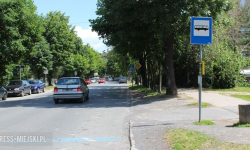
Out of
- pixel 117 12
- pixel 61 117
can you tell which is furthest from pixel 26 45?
pixel 61 117

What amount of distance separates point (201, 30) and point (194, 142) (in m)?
3.96

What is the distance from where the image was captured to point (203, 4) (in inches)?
613

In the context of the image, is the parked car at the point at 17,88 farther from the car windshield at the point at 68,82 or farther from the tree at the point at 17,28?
the car windshield at the point at 68,82

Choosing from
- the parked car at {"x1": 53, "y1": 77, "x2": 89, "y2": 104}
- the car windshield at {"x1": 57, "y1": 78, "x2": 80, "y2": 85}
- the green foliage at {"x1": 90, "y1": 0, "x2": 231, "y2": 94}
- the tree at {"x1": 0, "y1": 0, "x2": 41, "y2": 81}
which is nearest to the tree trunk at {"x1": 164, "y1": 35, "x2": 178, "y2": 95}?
the green foliage at {"x1": 90, "y1": 0, "x2": 231, "y2": 94}

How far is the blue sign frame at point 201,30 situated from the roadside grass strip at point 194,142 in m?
3.01

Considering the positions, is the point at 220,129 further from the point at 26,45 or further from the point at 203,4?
the point at 26,45

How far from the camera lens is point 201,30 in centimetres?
877

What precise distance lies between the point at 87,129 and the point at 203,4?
10436mm

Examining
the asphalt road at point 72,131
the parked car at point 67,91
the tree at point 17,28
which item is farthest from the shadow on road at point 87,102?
the tree at point 17,28

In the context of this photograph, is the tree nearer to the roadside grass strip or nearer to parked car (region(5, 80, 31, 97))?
parked car (region(5, 80, 31, 97))

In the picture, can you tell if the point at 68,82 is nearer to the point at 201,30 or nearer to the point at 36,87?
the point at 201,30

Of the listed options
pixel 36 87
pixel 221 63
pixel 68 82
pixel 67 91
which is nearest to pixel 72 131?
pixel 67 91

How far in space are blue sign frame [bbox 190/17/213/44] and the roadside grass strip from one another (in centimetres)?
301

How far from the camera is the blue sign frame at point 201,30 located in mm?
8719
